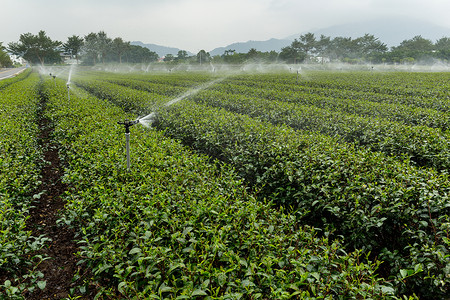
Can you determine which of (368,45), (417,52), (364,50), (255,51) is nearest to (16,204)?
(255,51)

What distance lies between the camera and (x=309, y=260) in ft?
7.03

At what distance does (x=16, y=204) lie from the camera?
3660 millimetres

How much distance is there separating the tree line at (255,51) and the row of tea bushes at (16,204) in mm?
65908

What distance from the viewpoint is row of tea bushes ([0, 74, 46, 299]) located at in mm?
2447

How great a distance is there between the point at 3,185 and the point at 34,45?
96.3 metres

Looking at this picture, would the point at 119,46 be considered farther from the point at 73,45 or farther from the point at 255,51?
the point at 255,51

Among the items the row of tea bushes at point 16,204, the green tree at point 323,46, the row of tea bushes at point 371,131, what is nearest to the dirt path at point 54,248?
the row of tea bushes at point 16,204

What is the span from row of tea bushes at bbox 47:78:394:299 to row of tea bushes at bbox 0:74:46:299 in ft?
1.54

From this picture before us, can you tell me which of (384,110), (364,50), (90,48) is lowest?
(384,110)

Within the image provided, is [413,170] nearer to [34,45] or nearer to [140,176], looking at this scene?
[140,176]

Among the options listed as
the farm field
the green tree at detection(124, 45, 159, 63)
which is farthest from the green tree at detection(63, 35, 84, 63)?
the farm field

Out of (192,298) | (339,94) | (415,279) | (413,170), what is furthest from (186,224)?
(339,94)

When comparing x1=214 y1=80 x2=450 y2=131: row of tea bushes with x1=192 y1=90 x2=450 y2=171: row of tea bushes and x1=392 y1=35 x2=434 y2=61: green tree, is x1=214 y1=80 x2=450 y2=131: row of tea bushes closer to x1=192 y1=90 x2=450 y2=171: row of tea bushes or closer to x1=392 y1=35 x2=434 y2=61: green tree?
x1=192 y1=90 x2=450 y2=171: row of tea bushes

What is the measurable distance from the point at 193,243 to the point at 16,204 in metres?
3.01
